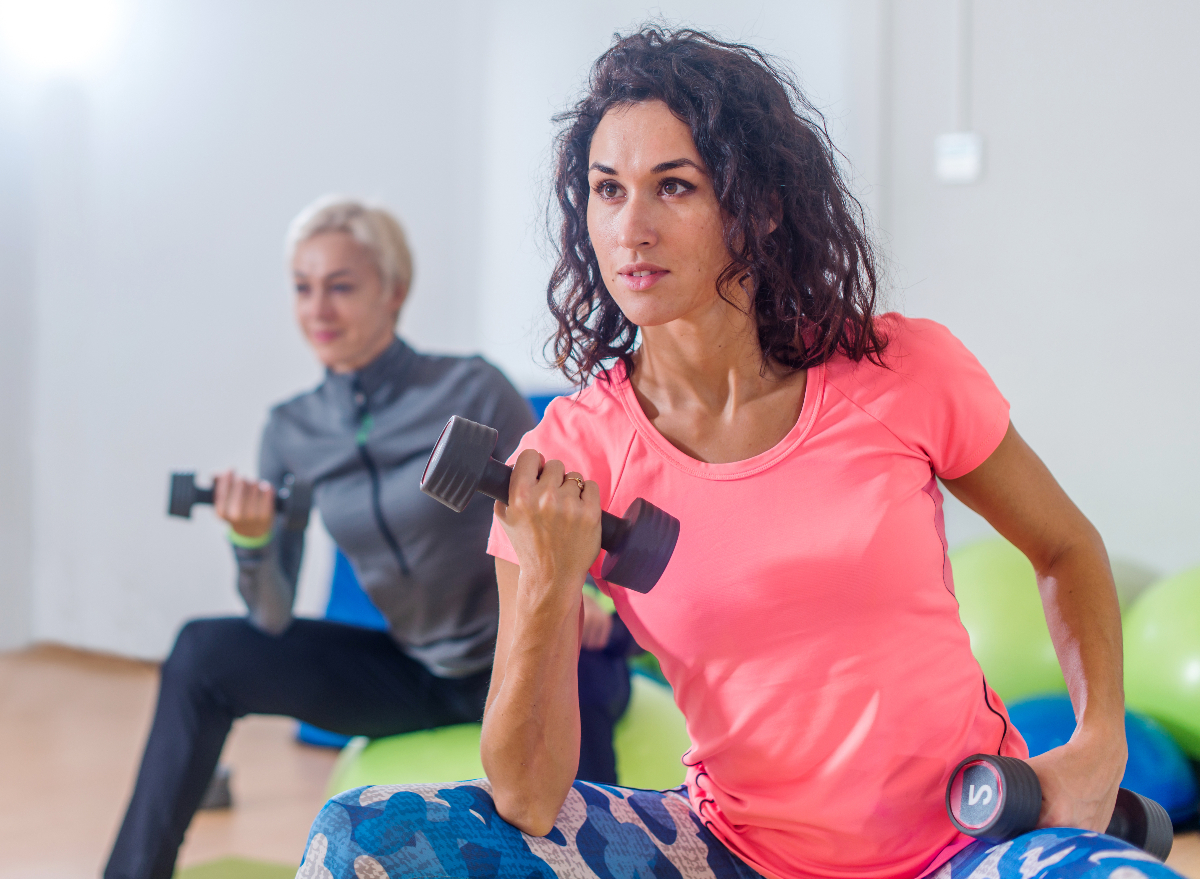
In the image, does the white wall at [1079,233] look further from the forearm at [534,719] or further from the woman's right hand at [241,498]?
the forearm at [534,719]

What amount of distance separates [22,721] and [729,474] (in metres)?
2.66

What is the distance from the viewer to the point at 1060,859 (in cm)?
78

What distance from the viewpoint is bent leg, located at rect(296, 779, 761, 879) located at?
0.82 m

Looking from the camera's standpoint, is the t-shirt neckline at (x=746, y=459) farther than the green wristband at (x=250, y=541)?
No

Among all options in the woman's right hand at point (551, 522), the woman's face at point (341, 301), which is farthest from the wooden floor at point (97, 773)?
the woman's right hand at point (551, 522)

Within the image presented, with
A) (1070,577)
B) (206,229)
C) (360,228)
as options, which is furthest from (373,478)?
(206,229)

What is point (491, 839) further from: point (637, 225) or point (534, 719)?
point (637, 225)

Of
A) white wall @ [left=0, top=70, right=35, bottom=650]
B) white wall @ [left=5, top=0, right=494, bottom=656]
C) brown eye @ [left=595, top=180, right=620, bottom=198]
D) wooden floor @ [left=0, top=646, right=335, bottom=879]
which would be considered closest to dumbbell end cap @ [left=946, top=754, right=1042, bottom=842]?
brown eye @ [left=595, top=180, right=620, bottom=198]

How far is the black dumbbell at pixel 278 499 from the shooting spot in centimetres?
174

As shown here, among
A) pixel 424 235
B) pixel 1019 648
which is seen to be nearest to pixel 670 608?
pixel 1019 648

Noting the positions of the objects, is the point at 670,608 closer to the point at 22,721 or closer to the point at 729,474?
the point at 729,474

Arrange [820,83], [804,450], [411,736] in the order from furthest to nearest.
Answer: [820,83] → [411,736] → [804,450]

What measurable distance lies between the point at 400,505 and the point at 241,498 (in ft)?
0.83

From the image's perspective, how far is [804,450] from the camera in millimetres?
965
